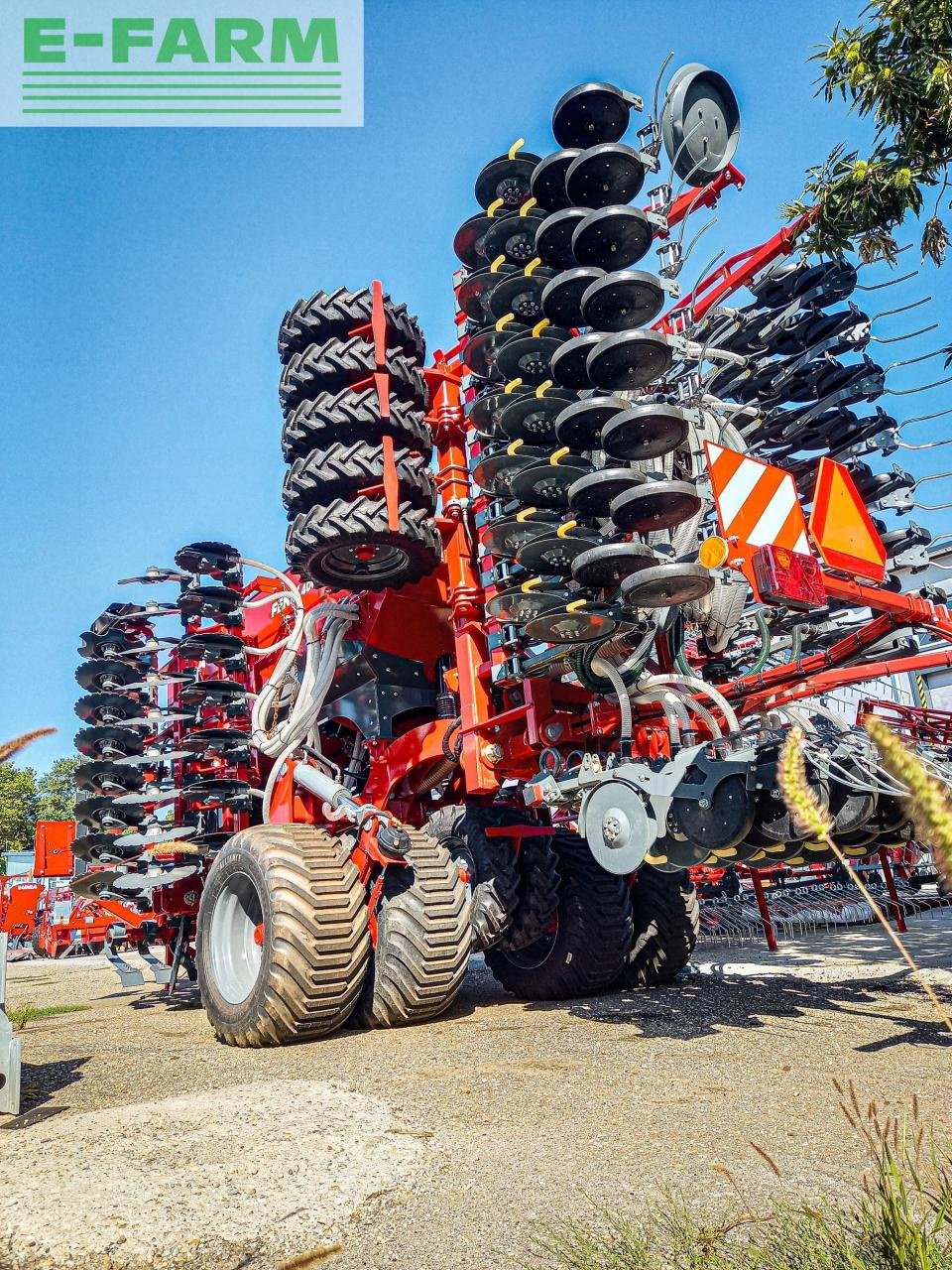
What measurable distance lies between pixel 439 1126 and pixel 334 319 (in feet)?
15.4

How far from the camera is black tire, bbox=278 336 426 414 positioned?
5953 millimetres

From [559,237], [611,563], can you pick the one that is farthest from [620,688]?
[559,237]

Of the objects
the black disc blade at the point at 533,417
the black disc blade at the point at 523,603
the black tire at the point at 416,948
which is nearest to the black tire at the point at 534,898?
the black tire at the point at 416,948

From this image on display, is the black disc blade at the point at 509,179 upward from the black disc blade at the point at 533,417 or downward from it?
upward

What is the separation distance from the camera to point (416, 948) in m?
5.22

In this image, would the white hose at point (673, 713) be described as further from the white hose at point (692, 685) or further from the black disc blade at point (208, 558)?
the black disc blade at point (208, 558)

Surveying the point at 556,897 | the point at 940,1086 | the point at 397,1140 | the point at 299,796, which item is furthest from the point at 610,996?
the point at 397,1140

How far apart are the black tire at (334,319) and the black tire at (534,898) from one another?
3510 mm

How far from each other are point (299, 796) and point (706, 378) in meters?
3.98

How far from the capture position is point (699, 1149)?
2836 mm

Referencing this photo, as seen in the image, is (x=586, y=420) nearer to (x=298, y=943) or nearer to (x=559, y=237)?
(x=559, y=237)

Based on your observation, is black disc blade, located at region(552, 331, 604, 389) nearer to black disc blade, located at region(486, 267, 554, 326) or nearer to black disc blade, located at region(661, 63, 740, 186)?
black disc blade, located at region(486, 267, 554, 326)

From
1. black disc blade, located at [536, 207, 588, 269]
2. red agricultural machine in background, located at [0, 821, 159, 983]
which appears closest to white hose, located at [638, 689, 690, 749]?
black disc blade, located at [536, 207, 588, 269]

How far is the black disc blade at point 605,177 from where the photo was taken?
4875 mm
